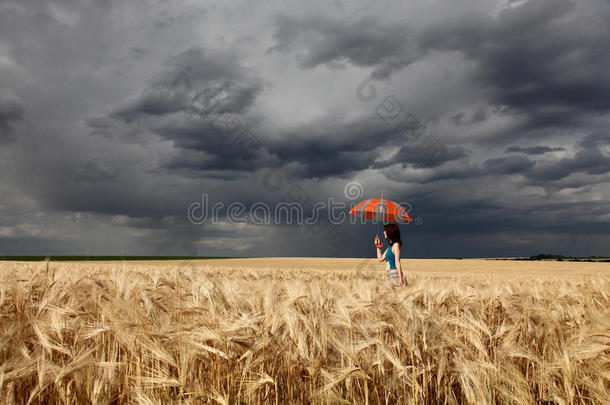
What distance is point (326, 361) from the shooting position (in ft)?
8.86

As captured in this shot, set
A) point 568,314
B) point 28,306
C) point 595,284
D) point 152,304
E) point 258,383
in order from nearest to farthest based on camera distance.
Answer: point 258,383 < point 28,306 < point 152,304 < point 568,314 < point 595,284

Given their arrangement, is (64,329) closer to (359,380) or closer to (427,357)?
(359,380)

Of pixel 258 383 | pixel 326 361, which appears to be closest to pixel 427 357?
pixel 326 361

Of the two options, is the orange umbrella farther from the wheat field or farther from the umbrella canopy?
the wheat field

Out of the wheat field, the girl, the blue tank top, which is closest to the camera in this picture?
the wheat field

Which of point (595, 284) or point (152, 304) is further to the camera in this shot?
point (595, 284)

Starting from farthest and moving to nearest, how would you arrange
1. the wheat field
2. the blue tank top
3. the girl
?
the blue tank top < the girl < the wheat field

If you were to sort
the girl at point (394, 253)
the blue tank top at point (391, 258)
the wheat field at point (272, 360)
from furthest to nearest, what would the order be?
the blue tank top at point (391, 258) → the girl at point (394, 253) → the wheat field at point (272, 360)

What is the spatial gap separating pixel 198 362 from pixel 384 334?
4.87 ft

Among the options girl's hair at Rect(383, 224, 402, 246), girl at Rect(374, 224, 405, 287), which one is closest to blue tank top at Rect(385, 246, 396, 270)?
girl at Rect(374, 224, 405, 287)

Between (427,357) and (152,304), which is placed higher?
(152,304)

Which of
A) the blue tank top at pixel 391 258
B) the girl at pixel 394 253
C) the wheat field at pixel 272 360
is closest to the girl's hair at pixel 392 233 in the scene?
the girl at pixel 394 253

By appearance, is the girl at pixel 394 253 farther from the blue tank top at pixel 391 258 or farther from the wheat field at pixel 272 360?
the wheat field at pixel 272 360

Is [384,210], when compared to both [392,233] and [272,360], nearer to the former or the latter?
[392,233]
